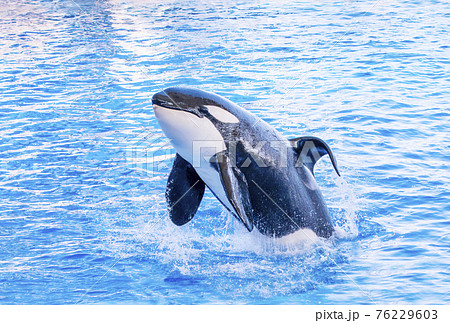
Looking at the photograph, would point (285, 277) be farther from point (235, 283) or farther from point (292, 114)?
point (292, 114)

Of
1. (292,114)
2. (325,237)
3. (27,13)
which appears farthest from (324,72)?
(27,13)

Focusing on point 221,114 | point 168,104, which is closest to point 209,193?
point 221,114

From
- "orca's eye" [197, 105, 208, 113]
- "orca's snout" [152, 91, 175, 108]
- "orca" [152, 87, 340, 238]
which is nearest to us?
"orca's snout" [152, 91, 175, 108]

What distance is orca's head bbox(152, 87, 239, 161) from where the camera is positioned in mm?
6402

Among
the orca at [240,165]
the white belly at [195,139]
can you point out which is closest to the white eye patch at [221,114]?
the orca at [240,165]

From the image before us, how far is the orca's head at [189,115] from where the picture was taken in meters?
6.40

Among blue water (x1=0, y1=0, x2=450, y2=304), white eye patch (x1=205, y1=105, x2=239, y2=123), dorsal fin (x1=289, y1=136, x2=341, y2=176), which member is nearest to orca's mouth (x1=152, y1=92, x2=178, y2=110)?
white eye patch (x1=205, y1=105, x2=239, y2=123)

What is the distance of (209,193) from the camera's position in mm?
9453

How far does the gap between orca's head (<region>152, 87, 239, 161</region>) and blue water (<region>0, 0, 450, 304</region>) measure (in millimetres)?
1539

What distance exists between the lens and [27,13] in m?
23.4

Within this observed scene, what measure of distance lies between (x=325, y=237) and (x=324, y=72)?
28.2 ft

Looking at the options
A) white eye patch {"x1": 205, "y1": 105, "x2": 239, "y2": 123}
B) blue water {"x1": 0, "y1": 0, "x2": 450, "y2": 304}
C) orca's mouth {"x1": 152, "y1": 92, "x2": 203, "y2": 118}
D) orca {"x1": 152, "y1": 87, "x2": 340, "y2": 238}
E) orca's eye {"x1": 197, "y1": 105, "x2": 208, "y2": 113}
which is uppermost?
orca's mouth {"x1": 152, "y1": 92, "x2": 203, "y2": 118}

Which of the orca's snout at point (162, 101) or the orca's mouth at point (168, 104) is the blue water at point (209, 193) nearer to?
the orca's mouth at point (168, 104)

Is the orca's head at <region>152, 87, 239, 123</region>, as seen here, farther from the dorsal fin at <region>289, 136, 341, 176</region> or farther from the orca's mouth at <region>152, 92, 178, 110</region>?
the dorsal fin at <region>289, 136, 341, 176</region>
